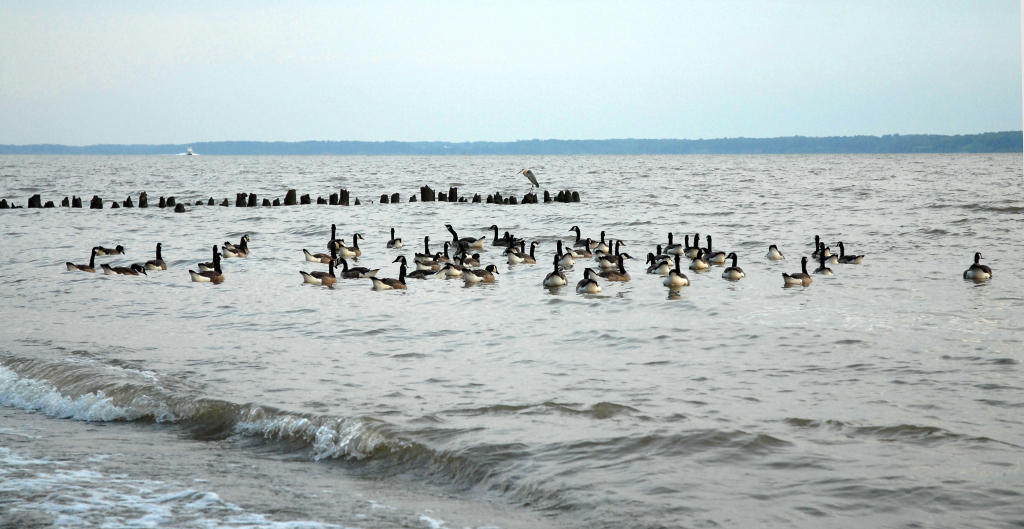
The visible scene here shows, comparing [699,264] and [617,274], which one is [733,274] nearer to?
[699,264]

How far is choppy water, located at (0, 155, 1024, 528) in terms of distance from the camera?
24.3ft

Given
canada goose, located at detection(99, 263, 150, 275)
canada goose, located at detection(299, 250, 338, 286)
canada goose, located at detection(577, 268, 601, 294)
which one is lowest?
canada goose, located at detection(99, 263, 150, 275)

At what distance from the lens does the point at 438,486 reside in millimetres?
8062

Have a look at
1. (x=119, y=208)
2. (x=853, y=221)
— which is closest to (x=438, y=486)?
(x=853, y=221)

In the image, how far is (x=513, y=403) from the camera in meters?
10.3

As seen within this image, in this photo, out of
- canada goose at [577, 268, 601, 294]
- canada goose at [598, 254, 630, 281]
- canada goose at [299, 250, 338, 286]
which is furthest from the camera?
canada goose at [598, 254, 630, 281]

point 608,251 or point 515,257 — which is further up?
point 608,251

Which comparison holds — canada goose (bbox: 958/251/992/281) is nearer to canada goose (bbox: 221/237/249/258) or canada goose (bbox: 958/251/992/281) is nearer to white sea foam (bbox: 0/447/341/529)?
white sea foam (bbox: 0/447/341/529)

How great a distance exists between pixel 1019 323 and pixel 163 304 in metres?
15.2

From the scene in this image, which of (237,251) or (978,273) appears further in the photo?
(237,251)

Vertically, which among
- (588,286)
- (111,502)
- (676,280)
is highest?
(676,280)

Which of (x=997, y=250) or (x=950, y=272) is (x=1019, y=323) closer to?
(x=950, y=272)

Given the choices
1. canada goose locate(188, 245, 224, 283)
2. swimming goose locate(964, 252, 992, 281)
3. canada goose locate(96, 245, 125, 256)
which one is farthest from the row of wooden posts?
swimming goose locate(964, 252, 992, 281)

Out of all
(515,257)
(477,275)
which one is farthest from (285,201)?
(477,275)
